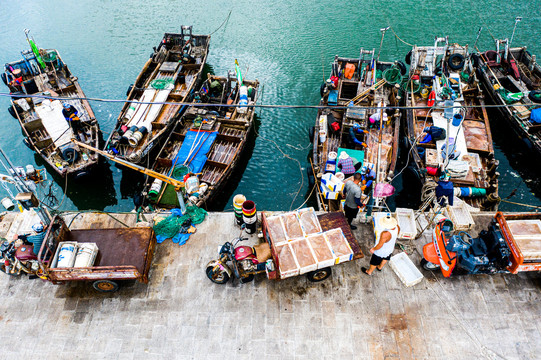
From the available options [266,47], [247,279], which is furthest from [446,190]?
[266,47]

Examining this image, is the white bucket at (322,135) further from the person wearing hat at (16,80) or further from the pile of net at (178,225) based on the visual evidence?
the person wearing hat at (16,80)

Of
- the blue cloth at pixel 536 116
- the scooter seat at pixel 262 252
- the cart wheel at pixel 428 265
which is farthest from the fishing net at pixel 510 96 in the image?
the scooter seat at pixel 262 252

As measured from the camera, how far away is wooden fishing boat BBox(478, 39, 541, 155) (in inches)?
628

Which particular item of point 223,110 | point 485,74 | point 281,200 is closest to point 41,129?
point 223,110

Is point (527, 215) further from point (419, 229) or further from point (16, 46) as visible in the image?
point (16, 46)

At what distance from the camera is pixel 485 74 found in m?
19.3

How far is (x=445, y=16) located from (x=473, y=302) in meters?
26.5

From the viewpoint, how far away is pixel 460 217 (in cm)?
1007

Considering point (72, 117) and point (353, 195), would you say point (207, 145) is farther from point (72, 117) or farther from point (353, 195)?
point (353, 195)

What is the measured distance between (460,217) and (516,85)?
12838mm

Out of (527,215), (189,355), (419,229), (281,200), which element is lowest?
(281,200)

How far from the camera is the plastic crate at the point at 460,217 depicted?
32.4 feet

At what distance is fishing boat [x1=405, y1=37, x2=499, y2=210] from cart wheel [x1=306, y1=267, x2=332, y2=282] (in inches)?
201

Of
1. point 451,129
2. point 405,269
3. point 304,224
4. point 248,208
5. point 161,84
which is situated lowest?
point 405,269
